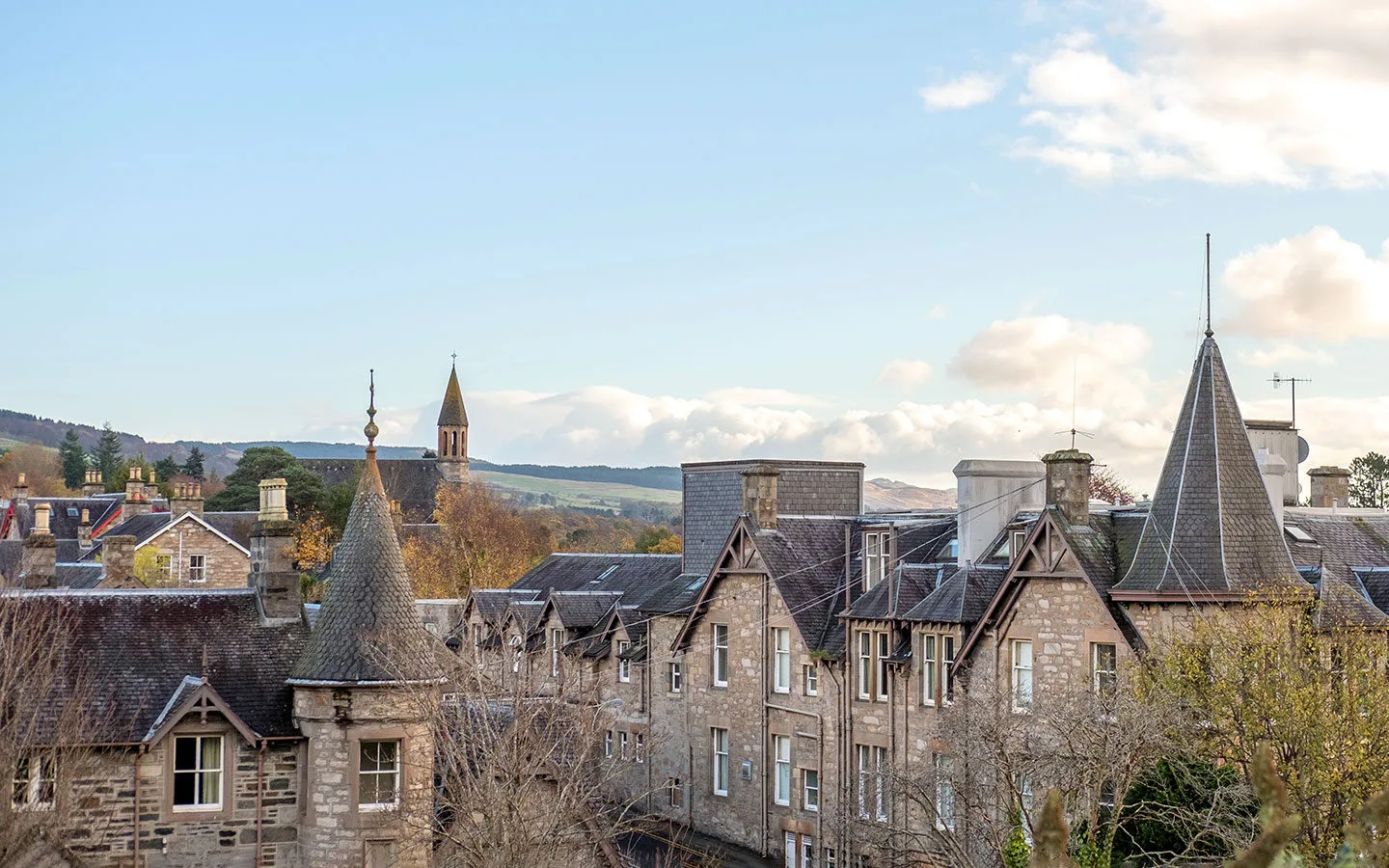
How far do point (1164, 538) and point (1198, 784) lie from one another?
21.7 feet

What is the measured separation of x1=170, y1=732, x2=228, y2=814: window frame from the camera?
29.2 metres

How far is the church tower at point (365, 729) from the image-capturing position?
1147 inches

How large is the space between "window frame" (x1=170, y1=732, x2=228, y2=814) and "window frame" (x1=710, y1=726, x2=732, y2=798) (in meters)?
18.2

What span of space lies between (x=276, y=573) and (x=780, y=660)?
15354 mm

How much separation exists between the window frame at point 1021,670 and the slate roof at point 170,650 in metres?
14.6

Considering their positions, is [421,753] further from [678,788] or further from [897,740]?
[678,788]

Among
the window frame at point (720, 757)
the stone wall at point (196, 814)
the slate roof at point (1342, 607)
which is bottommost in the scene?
the window frame at point (720, 757)

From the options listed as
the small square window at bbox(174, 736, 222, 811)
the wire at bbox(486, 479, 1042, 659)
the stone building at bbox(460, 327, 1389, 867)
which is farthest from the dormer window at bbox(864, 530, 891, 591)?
the small square window at bbox(174, 736, 222, 811)

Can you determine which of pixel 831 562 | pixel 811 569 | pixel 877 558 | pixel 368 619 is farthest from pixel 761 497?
pixel 368 619

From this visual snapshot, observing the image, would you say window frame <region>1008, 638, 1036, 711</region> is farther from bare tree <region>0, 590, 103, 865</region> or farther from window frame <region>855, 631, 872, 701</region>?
bare tree <region>0, 590, 103, 865</region>

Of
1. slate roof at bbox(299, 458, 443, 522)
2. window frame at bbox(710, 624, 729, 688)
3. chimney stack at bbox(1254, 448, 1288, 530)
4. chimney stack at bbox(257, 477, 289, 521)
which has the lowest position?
window frame at bbox(710, 624, 729, 688)

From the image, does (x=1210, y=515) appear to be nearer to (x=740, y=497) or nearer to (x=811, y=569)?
(x=811, y=569)

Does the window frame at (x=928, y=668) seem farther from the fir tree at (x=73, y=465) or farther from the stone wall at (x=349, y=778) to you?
the fir tree at (x=73, y=465)

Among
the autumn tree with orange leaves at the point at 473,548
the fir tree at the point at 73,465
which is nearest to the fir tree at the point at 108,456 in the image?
A: the fir tree at the point at 73,465
